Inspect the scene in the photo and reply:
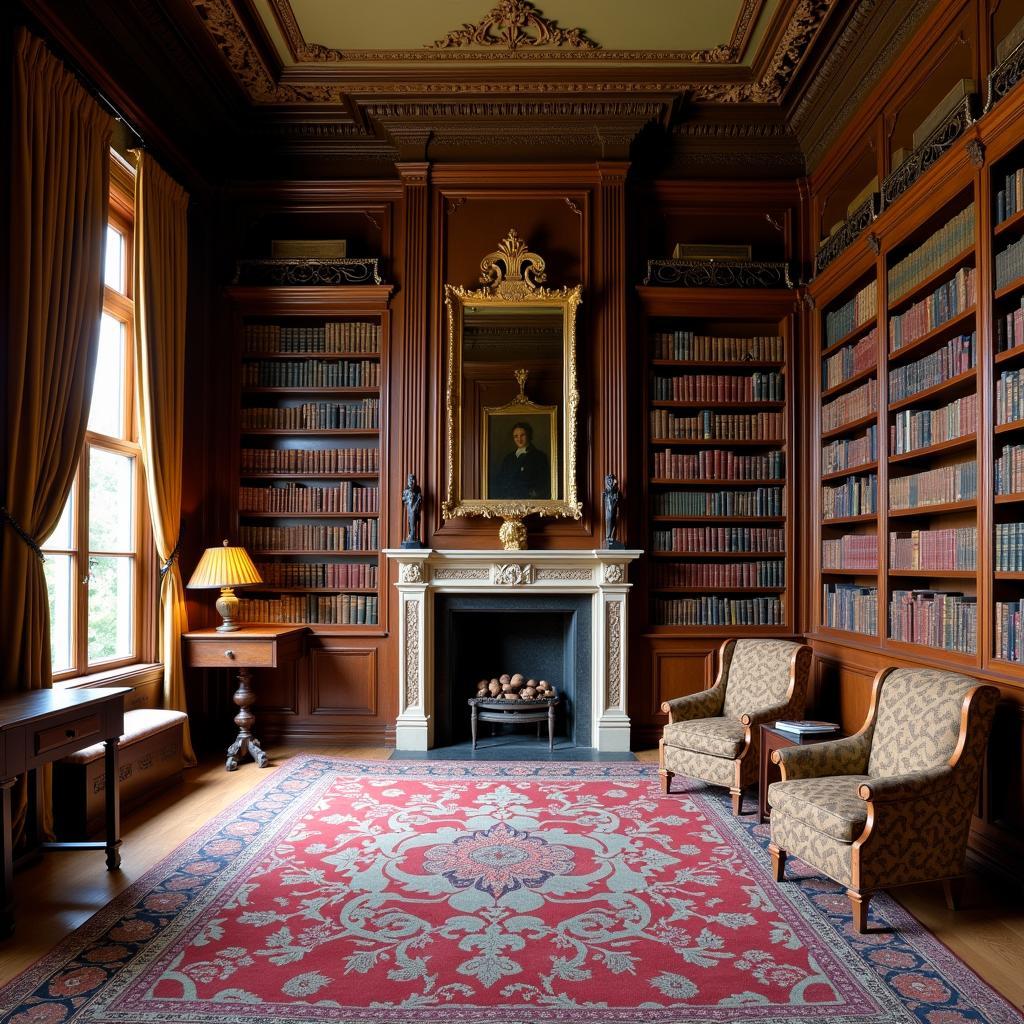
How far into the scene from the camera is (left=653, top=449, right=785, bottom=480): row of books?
607 centimetres

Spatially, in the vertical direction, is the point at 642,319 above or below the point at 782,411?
above

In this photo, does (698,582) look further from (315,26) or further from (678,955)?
(315,26)

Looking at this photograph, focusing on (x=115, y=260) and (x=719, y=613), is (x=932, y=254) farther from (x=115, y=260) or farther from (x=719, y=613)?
(x=115, y=260)

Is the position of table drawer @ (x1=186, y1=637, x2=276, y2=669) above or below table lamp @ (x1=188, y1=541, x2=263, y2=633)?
below

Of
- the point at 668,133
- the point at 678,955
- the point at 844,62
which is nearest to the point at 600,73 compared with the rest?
the point at 668,133

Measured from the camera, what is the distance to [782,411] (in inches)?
241

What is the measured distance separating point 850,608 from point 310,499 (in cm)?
385

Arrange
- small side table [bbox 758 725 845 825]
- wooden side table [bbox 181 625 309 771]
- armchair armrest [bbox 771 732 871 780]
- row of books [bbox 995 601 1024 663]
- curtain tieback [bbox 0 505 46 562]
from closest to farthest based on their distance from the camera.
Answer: row of books [bbox 995 601 1024 663], armchair armrest [bbox 771 732 871 780], curtain tieback [bbox 0 505 46 562], small side table [bbox 758 725 845 825], wooden side table [bbox 181 625 309 771]

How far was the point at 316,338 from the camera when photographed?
20.3 feet

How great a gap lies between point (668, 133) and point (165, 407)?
4.13 m

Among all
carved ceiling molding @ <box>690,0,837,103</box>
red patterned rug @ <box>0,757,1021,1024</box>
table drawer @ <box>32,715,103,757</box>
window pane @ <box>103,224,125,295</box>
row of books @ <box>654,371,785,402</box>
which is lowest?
red patterned rug @ <box>0,757,1021,1024</box>

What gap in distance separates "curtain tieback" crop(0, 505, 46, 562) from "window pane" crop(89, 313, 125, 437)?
1.23m

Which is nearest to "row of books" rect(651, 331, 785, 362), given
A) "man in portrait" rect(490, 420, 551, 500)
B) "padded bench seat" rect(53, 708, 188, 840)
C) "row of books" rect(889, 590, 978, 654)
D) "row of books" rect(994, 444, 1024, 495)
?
"man in portrait" rect(490, 420, 551, 500)

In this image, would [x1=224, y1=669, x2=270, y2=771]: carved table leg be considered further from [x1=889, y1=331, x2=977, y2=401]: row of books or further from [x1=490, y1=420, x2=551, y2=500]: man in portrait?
[x1=889, y1=331, x2=977, y2=401]: row of books
